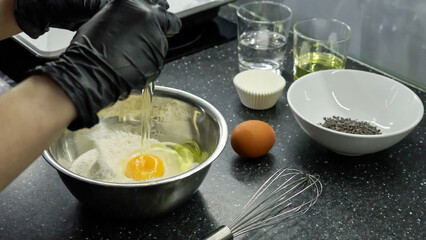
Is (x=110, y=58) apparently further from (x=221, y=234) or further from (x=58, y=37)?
(x=58, y=37)

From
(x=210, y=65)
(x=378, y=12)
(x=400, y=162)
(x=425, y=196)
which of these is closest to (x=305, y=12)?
(x=378, y=12)

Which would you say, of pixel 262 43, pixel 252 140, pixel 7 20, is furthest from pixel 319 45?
pixel 7 20

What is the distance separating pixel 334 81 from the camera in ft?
3.89

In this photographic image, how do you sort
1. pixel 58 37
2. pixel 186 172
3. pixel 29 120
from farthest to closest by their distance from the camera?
1. pixel 58 37
2. pixel 186 172
3. pixel 29 120

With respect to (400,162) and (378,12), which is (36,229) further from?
(378,12)

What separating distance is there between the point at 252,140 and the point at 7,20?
53 cm

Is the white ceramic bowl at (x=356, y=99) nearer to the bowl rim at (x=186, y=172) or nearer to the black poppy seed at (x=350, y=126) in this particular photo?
the black poppy seed at (x=350, y=126)

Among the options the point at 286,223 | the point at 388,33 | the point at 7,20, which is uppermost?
the point at 7,20

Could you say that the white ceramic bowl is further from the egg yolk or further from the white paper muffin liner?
the egg yolk

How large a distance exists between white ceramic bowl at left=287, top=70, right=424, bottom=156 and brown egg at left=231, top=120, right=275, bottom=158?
0.08 metres

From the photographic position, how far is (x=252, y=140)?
1000 mm

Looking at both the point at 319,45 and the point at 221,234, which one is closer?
the point at 221,234

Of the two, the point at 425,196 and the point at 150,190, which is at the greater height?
the point at 150,190

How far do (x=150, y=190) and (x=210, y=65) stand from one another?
2.18 ft
